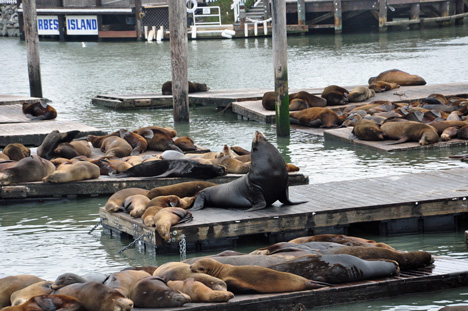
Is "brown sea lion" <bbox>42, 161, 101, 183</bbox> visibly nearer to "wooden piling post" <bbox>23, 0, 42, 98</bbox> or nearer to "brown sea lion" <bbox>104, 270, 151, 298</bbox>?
"brown sea lion" <bbox>104, 270, 151, 298</bbox>

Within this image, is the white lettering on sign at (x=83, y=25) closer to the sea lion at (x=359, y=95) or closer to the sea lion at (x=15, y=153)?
the sea lion at (x=359, y=95)

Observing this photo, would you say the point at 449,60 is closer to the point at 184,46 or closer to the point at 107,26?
the point at 184,46

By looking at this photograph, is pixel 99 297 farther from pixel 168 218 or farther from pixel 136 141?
pixel 136 141

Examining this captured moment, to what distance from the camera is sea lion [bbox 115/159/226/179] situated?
31.3 ft

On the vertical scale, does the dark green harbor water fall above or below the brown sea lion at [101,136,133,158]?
below

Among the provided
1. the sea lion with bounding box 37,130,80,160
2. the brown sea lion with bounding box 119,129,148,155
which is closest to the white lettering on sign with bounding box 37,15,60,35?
the brown sea lion with bounding box 119,129,148,155

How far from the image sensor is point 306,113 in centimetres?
1434

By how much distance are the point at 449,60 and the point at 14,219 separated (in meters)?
21.2

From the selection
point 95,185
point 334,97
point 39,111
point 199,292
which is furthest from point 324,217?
point 39,111

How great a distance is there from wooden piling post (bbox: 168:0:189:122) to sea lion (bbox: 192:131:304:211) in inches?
269

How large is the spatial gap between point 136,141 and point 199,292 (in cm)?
593

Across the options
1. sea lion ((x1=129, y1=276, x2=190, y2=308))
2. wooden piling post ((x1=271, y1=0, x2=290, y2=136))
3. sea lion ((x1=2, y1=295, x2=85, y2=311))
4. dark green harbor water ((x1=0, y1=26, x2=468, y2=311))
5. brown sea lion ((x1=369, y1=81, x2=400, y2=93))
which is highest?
wooden piling post ((x1=271, y1=0, x2=290, y2=136))

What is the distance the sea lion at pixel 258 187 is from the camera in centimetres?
767

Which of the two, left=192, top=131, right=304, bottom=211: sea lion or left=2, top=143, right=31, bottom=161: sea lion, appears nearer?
left=192, top=131, right=304, bottom=211: sea lion
